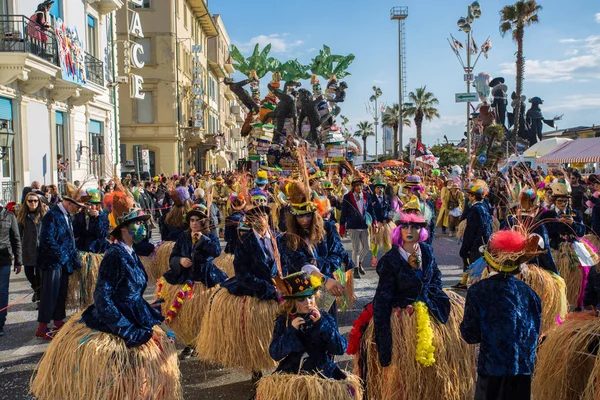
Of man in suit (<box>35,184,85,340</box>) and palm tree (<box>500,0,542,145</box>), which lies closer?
man in suit (<box>35,184,85,340</box>)

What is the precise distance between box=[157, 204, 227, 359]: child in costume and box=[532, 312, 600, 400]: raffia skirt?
323cm

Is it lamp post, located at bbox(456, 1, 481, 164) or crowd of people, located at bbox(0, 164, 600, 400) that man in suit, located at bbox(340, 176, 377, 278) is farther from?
lamp post, located at bbox(456, 1, 481, 164)

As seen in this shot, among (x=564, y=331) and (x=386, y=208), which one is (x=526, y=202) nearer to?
(x=564, y=331)

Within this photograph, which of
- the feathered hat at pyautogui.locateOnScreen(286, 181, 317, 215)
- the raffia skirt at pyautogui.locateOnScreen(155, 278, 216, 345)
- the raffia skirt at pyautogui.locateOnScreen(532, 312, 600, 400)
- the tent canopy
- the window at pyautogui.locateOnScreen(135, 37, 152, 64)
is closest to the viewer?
the raffia skirt at pyautogui.locateOnScreen(532, 312, 600, 400)

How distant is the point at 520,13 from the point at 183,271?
3133cm

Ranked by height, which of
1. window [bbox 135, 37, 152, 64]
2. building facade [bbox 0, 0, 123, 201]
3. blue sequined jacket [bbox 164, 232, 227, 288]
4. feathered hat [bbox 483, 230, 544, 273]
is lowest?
blue sequined jacket [bbox 164, 232, 227, 288]

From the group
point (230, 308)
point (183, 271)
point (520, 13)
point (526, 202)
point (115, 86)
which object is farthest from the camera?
point (520, 13)

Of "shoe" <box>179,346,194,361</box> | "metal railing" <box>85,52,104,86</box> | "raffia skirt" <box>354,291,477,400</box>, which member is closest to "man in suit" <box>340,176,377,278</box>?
"shoe" <box>179,346,194,361</box>

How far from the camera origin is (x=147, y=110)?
36531 millimetres

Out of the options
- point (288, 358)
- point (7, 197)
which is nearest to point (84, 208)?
point (288, 358)

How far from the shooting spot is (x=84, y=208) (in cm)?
762

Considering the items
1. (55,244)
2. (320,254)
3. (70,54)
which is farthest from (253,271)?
(70,54)

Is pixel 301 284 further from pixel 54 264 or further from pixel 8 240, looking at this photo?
pixel 8 240

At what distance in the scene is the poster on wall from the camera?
16.8 meters
